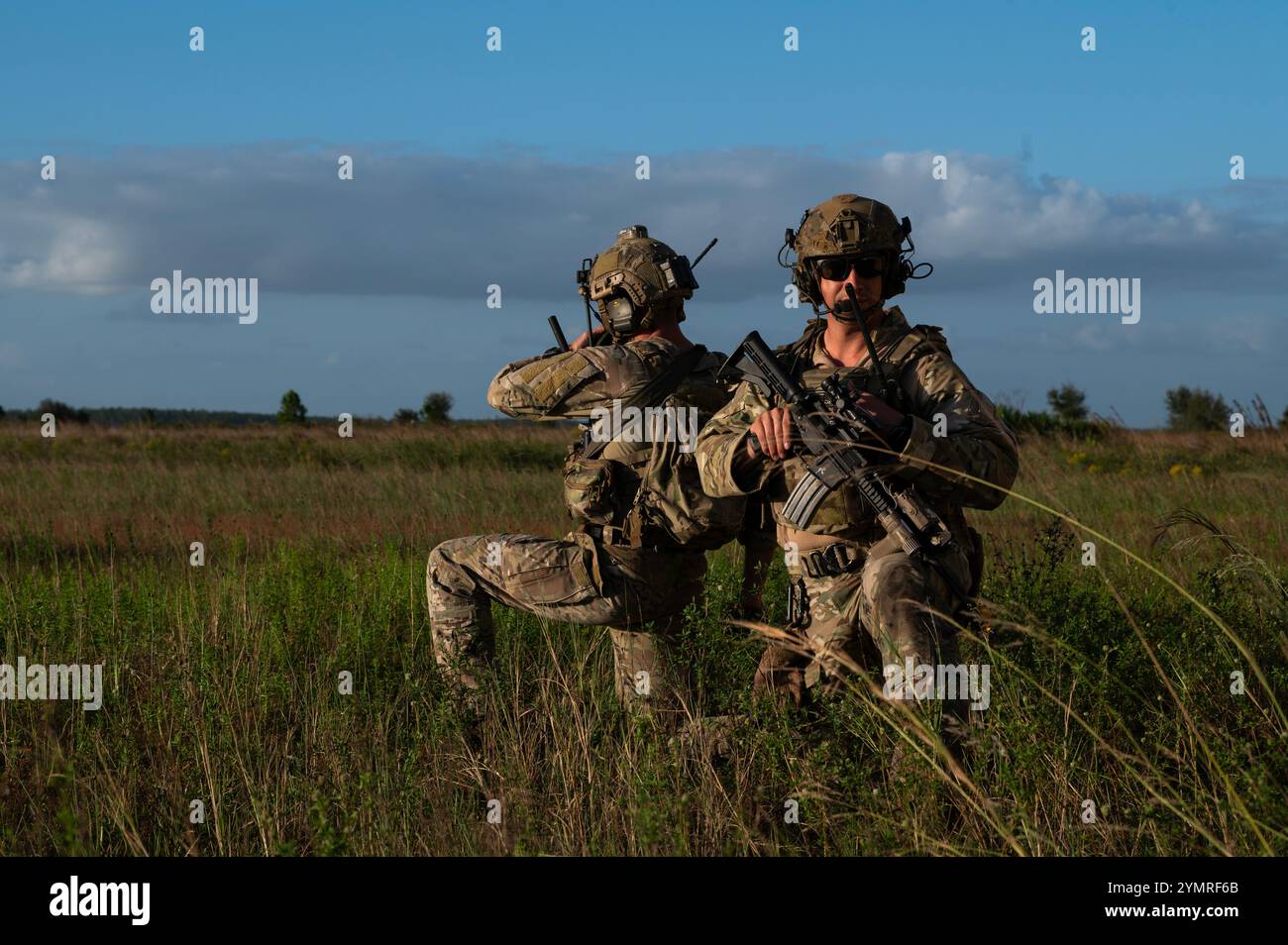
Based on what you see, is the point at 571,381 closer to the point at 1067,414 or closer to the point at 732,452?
the point at 732,452

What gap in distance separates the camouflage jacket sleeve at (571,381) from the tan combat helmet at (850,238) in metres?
0.81

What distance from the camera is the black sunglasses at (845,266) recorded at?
4735mm

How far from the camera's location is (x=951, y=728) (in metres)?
4.13

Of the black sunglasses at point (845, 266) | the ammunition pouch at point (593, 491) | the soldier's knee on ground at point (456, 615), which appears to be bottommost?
the soldier's knee on ground at point (456, 615)

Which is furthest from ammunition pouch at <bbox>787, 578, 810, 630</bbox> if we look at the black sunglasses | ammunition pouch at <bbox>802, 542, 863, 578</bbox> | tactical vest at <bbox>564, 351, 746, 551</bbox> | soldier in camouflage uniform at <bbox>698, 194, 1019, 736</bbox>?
the black sunglasses

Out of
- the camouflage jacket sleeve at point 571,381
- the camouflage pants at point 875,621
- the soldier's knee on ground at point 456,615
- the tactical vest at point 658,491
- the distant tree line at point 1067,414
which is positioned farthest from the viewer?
the distant tree line at point 1067,414

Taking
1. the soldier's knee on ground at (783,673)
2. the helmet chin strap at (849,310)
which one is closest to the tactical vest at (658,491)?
the soldier's knee on ground at (783,673)

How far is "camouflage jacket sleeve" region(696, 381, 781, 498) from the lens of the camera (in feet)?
15.1

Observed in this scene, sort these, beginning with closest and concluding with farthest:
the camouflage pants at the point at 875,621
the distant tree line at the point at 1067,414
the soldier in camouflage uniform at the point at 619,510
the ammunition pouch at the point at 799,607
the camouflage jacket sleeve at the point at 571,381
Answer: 1. the camouflage pants at the point at 875,621
2. the ammunition pouch at the point at 799,607
3. the soldier in camouflage uniform at the point at 619,510
4. the camouflage jacket sleeve at the point at 571,381
5. the distant tree line at the point at 1067,414

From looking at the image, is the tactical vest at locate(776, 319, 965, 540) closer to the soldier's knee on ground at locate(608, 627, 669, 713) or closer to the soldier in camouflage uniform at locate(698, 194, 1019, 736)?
the soldier in camouflage uniform at locate(698, 194, 1019, 736)

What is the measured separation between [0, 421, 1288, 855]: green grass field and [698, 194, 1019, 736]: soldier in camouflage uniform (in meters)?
0.25

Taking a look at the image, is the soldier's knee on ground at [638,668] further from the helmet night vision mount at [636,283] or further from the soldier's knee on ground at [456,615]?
the helmet night vision mount at [636,283]

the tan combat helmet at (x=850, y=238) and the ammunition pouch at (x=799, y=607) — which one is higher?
the tan combat helmet at (x=850, y=238)

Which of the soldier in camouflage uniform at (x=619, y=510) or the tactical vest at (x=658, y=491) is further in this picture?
the soldier in camouflage uniform at (x=619, y=510)
